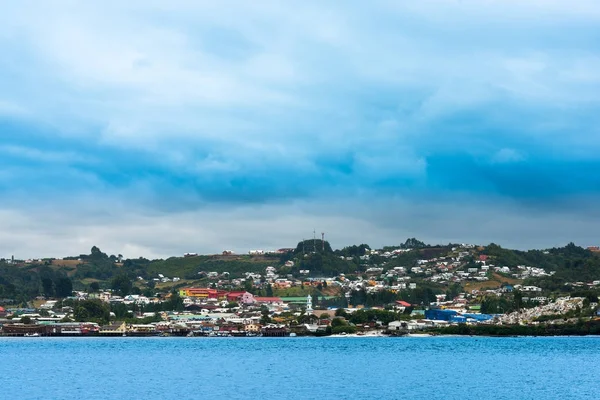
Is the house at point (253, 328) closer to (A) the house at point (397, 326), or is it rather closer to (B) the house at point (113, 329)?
(B) the house at point (113, 329)

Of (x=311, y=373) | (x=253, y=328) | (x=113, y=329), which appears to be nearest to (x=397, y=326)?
(x=253, y=328)

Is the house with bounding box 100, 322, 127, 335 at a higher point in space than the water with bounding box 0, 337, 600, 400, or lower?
higher

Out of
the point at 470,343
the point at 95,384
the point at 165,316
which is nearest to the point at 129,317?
the point at 165,316

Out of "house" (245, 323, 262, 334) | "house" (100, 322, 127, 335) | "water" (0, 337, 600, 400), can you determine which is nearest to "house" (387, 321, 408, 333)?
"house" (245, 323, 262, 334)

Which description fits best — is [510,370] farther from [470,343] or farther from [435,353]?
[470,343]

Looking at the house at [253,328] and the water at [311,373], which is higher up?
the house at [253,328]

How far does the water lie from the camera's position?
213 ft

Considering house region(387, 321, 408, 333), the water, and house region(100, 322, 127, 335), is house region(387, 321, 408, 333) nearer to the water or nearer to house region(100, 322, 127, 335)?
the water

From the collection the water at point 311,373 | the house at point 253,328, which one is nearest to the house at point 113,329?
the house at point 253,328

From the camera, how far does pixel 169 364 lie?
92.3 m

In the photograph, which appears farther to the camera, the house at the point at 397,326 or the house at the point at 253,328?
the house at the point at 253,328

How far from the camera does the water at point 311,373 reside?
213 ft

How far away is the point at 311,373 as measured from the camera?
79.8 meters

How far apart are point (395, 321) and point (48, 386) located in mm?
100496
